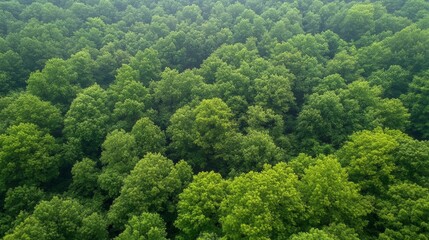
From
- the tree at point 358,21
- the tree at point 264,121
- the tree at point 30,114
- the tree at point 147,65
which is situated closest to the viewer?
the tree at point 30,114

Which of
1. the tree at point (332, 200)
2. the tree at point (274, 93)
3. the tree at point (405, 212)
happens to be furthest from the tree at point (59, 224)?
the tree at point (274, 93)

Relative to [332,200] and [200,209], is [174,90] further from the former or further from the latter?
[332,200]

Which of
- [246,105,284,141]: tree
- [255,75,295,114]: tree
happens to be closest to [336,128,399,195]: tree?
[246,105,284,141]: tree

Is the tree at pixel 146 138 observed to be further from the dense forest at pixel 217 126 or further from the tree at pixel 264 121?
the tree at pixel 264 121

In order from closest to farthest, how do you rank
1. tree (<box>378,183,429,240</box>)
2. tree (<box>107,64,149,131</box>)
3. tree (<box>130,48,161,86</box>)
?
1. tree (<box>378,183,429,240</box>)
2. tree (<box>107,64,149,131</box>)
3. tree (<box>130,48,161,86</box>)

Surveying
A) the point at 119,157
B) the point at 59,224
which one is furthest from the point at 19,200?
the point at 119,157

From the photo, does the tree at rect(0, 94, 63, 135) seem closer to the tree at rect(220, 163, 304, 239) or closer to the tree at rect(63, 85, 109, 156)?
the tree at rect(63, 85, 109, 156)

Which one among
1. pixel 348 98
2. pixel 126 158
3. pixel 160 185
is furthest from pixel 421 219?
pixel 126 158
